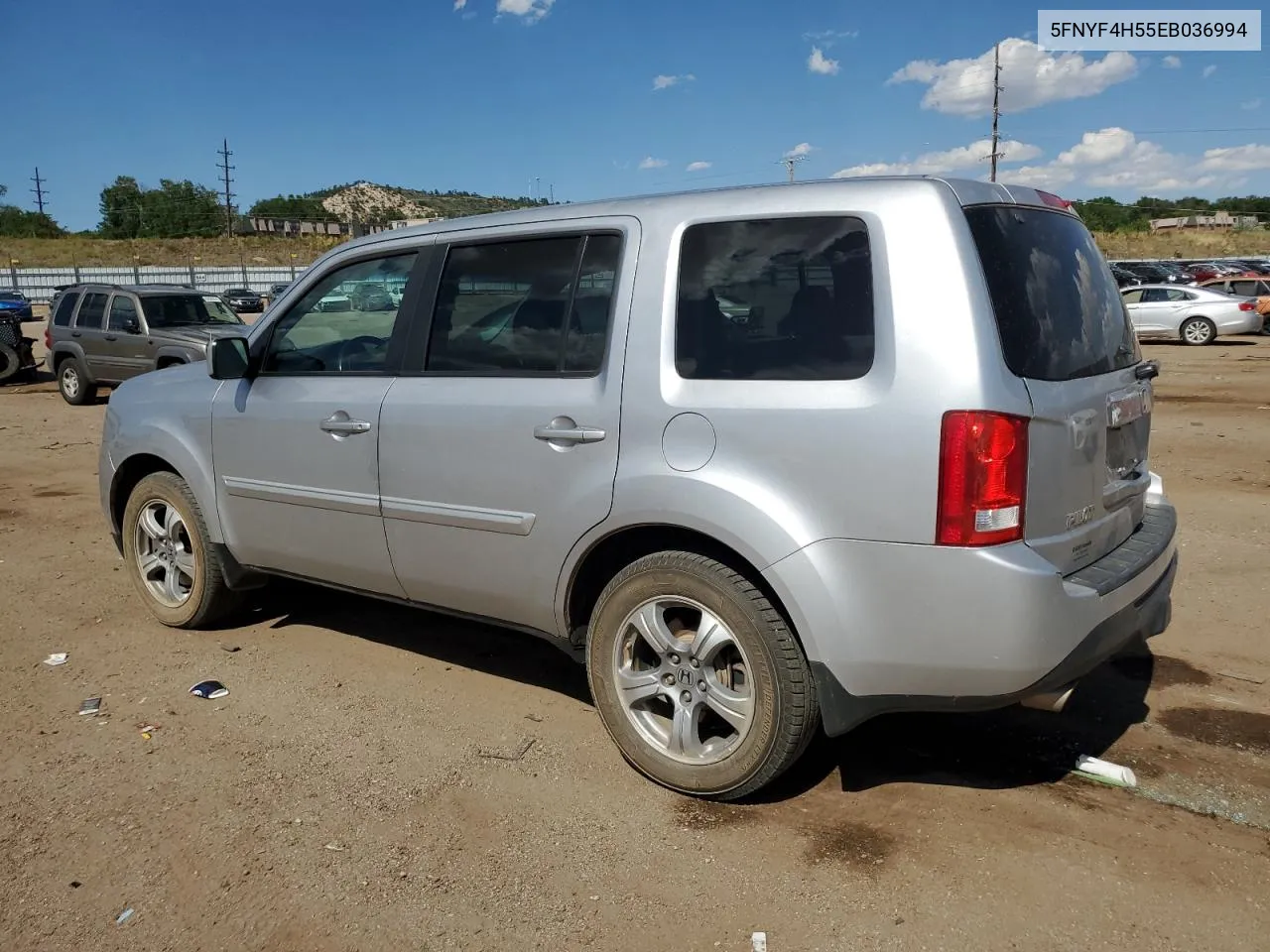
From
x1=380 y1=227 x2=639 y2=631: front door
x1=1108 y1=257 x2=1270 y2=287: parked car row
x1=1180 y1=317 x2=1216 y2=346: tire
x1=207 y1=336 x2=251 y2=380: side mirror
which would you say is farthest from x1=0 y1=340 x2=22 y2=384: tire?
x1=1108 y1=257 x2=1270 y2=287: parked car row

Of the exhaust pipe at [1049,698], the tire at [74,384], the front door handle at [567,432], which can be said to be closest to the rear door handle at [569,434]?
the front door handle at [567,432]

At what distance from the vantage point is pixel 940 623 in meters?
2.86

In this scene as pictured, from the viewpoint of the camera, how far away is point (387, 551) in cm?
415

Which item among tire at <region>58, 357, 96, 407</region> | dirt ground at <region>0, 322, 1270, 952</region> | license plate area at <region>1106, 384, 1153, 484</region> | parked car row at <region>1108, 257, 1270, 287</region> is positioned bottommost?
dirt ground at <region>0, 322, 1270, 952</region>

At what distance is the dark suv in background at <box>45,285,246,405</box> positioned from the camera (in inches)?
589

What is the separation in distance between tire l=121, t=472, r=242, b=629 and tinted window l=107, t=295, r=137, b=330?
1142 centimetres

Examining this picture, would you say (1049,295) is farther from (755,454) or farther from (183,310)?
(183,310)

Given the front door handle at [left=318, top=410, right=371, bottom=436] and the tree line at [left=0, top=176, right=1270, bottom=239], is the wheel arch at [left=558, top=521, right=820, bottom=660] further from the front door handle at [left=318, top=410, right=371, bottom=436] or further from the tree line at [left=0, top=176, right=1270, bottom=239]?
the tree line at [left=0, top=176, right=1270, bottom=239]

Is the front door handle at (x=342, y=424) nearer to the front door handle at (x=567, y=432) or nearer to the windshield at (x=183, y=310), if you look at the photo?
the front door handle at (x=567, y=432)

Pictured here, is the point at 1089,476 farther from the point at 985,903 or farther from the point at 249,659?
the point at 249,659

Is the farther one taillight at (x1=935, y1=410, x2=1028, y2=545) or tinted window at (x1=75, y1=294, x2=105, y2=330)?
tinted window at (x1=75, y1=294, x2=105, y2=330)

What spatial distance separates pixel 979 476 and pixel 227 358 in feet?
10.8

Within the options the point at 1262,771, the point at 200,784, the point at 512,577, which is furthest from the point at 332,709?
the point at 1262,771

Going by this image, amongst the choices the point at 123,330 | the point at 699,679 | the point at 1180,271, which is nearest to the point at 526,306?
the point at 699,679
